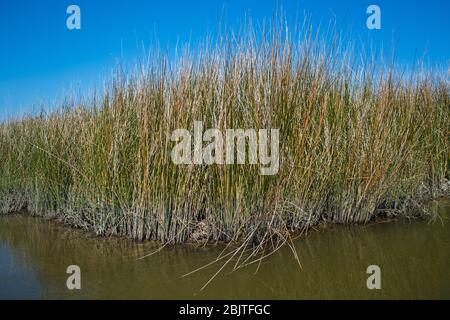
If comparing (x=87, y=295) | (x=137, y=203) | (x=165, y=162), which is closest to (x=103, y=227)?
(x=137, y=203)

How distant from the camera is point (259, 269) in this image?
80.4 inches

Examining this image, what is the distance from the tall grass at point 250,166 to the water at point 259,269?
0.71 ft

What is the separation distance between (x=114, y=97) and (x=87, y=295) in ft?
5.91

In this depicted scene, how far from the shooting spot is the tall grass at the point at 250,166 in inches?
96.1

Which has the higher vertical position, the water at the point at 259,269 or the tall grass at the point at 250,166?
the tall grass at the point at 250,166

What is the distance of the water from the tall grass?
22cm

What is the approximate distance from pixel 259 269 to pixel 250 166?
2.26 feet

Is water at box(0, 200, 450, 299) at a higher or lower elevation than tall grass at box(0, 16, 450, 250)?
lower

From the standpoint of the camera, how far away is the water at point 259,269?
1.79 metres

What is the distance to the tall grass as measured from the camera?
8.01 ft

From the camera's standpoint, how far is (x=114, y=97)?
10.0 ft

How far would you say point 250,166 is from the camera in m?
2.35

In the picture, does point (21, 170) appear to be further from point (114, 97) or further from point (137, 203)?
point (137, 203)

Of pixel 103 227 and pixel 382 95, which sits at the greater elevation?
pixel 382 95
